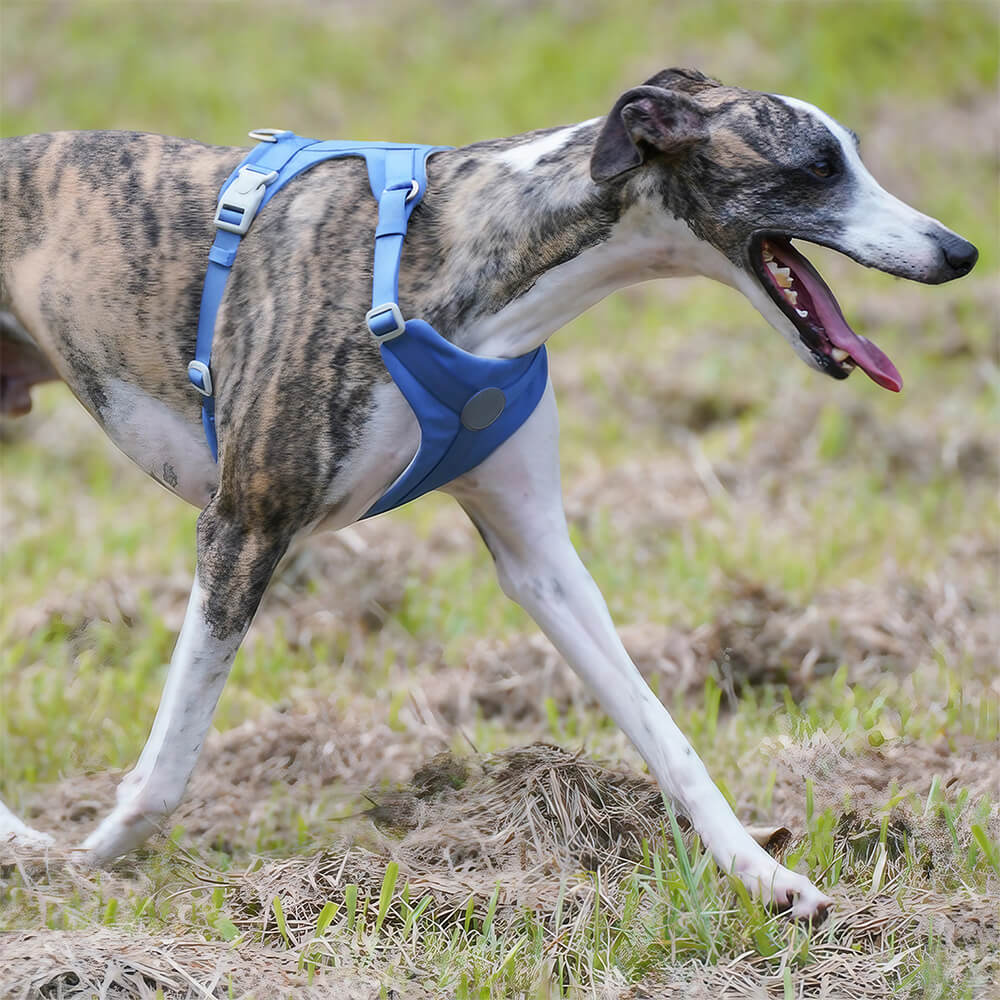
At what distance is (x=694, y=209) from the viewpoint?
273cm

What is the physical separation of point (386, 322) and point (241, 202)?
0.46 metres

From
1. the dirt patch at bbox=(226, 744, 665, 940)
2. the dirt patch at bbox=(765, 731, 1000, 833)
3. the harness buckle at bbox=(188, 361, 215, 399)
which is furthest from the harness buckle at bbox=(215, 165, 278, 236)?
the dirt patch at bbox=(765, 731, 1000, 833)

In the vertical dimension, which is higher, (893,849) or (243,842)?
(893,849)

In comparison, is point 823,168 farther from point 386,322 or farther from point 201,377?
point 201,377

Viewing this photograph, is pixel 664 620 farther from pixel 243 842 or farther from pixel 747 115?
pixel 747 115

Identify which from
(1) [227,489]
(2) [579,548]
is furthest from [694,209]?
(2) [579,548]

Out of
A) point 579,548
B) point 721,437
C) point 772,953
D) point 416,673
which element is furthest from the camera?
point 721,437

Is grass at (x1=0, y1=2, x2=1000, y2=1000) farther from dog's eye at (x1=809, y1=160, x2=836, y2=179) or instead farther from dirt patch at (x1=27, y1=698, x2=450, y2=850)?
dog's eye at (x1=809, y1=160, x2=836, y2=179)

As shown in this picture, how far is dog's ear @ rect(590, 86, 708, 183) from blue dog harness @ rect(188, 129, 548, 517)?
0.43 meters

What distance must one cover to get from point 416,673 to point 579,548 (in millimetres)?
1005

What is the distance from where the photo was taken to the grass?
8.70ft

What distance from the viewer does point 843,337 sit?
2.72 metres

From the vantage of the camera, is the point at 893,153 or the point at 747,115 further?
the point at 893,153

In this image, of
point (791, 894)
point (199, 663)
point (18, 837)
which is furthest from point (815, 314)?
point (18, 837)
